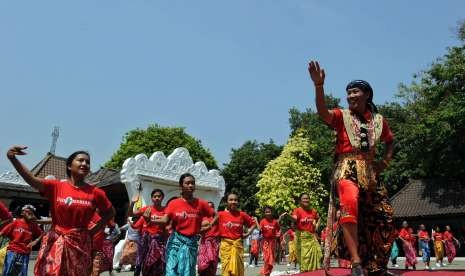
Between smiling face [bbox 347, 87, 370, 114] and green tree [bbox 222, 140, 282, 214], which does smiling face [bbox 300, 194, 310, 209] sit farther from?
green tree [bbox 222, 140, 282, 214]

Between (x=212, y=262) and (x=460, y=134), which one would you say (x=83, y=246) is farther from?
(x=460, y=134)

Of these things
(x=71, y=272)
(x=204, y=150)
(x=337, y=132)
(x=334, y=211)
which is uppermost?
(x=204, y=150)

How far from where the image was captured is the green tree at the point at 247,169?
50.1 meters

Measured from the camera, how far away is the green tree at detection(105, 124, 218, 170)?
47.7m

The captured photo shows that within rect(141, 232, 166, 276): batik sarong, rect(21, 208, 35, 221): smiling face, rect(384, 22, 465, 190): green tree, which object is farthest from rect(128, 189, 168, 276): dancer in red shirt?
rect(384, 22, 465, 190): green tree

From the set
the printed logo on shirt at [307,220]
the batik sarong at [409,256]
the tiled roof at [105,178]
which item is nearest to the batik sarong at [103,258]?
the printed logo on shirt at [307,220]

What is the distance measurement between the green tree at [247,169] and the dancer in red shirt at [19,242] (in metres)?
39.9

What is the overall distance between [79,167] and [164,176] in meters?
16.3

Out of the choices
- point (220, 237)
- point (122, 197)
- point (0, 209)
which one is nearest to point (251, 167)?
point (122, 197)

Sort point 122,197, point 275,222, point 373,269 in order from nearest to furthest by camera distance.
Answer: point 373,269
point 275,222
point 122,197

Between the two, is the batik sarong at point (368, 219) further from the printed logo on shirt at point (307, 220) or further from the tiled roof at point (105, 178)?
the tiled roof at point (105, 178)

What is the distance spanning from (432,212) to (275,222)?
68.0ft

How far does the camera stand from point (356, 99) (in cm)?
528

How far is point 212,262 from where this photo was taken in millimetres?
10281
